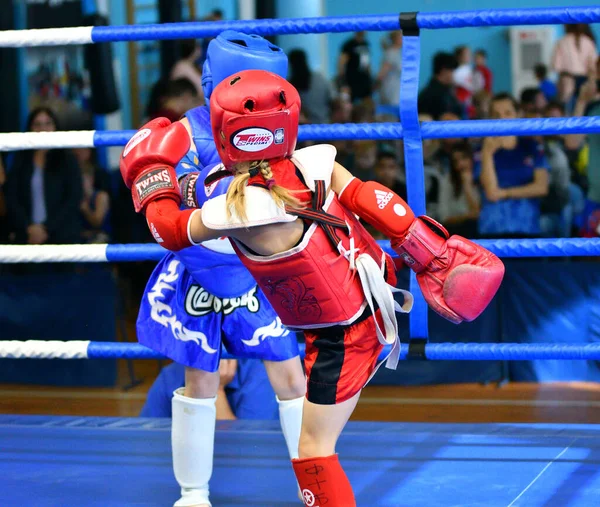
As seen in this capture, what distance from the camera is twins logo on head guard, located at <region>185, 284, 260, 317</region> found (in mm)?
2232

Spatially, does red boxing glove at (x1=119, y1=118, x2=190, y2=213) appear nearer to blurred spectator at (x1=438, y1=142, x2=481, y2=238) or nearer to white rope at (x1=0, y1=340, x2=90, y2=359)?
white rope at (x1=0, y1=340, x2=90, y2=359)

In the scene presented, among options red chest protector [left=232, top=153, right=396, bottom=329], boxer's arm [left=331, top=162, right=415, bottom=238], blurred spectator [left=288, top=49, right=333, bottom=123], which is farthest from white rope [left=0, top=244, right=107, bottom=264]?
blurred spectator [left=288, top=49, right=333, bottom=123]

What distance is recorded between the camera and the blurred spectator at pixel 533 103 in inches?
230

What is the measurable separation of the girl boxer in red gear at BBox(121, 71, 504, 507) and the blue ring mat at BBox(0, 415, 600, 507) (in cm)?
44

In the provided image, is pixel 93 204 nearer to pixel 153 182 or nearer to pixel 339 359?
pixel 153 182

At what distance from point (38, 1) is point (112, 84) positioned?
138 cm

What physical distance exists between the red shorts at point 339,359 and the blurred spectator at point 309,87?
15.9 ft

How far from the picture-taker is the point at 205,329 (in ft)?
7.30

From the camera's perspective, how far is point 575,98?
6.33 metres

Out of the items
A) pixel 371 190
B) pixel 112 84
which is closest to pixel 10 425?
pixel 371 190

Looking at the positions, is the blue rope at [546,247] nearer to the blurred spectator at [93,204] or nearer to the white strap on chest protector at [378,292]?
the white strap on chest protector at [378,292]

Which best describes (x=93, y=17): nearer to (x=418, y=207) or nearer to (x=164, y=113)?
(x=164, y=113)

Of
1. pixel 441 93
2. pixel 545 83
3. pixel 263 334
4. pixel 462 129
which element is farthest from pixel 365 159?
pixel 263 334

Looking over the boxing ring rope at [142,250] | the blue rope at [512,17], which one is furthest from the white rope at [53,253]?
the blue rope at [512,17]
